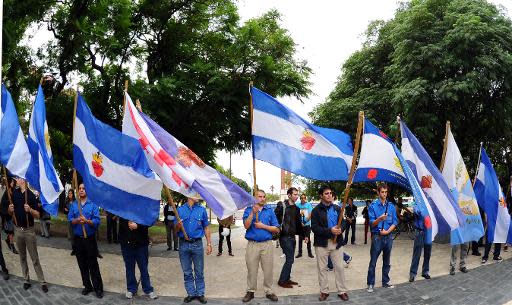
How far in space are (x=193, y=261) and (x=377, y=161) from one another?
12.5 feet

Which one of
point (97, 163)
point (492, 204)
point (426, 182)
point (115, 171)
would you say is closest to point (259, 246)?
point (115, 171)

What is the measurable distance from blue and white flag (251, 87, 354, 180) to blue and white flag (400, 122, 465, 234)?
1.51 meters

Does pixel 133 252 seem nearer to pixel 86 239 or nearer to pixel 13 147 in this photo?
pixel 86 239

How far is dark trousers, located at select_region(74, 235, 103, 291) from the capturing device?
7.19 meters

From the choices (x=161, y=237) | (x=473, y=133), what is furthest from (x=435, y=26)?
(x=161, y=237)

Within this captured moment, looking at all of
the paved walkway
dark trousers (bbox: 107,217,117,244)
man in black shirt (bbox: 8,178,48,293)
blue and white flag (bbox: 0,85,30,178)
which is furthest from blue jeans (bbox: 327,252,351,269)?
dark trousers (bbox: 107,217,117,244)

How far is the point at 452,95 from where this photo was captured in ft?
43.4

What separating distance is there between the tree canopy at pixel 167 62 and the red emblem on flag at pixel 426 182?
243 inches

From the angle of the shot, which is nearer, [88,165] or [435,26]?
[88,165]

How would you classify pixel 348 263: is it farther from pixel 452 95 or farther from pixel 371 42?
pixel 371 42

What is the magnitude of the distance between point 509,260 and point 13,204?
39.3ft

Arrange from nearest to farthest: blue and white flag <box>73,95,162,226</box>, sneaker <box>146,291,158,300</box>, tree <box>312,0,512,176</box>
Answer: blue and white flag <box>73,95,162,226</box>, sneaker <box>146,291,158,300</box>, tree <box>312,0,512,176</box>

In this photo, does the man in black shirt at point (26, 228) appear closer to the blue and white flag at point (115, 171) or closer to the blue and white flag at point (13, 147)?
the blue and white flag at point (13, 147)

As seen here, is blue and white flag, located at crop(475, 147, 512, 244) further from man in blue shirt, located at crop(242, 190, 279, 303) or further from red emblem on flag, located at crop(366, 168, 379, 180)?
man in blue shirt, located at crop(242, 190, 279, 303)
